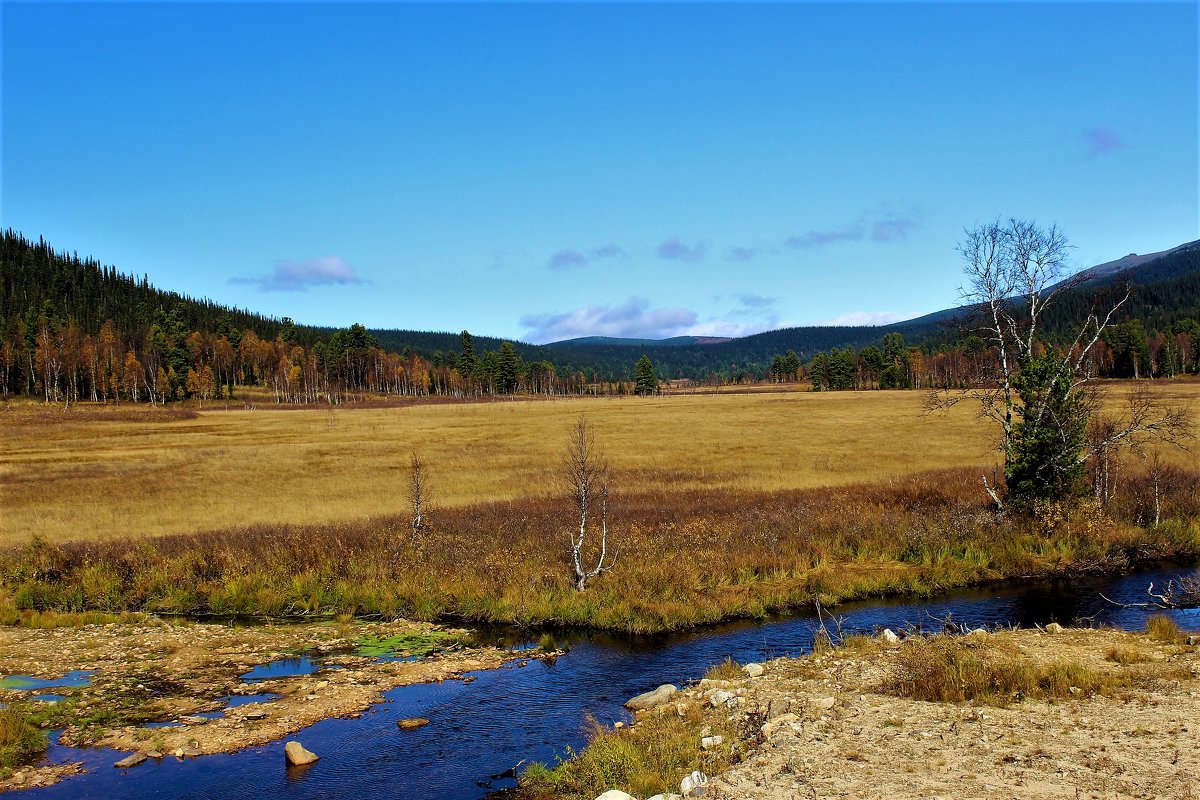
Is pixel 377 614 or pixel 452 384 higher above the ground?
pixel 452 384

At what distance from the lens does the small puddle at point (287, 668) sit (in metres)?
18.7

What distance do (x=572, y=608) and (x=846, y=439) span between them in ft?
149

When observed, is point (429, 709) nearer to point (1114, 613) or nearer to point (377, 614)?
point (377, 614)

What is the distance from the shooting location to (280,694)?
17.4 m

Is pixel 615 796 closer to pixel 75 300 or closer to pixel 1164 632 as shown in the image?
pixel 1164 632

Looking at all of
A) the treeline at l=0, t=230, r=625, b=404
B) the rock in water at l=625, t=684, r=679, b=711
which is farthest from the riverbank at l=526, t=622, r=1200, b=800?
the treeline at l=0, t=230, r=625, b=404

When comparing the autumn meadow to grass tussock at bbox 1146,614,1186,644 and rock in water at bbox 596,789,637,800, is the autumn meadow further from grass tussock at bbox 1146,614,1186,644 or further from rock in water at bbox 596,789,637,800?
rock in water at bbox 596,789,637,800

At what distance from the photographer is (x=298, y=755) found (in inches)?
544

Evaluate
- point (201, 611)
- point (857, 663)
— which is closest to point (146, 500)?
point (201, 611)

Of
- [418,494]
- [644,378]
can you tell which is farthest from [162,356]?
[418,494]

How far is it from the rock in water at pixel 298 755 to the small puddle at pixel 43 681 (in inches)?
308

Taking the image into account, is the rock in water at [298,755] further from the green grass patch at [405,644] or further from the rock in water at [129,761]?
the green grass patch at [405,644]

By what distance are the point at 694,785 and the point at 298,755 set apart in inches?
300

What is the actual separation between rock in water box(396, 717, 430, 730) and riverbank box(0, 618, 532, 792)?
1417mm
